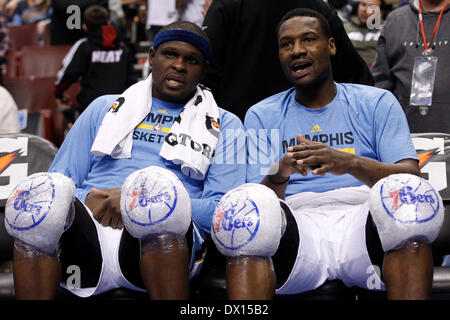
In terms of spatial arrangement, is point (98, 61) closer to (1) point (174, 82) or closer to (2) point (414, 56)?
(1) point (174, 82)

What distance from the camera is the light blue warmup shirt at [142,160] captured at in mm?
2230

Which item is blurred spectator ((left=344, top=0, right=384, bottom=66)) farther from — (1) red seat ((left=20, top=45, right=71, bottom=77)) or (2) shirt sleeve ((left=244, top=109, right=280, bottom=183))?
(1) red seat ((left=20, top=45, right=71, bottom=77))

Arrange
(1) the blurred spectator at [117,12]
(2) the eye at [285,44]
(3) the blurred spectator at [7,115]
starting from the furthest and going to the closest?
(1) the blurred spectator at [117,12] → (3) the blurred spectator at [7,115] → (2) the eye at [285,44]

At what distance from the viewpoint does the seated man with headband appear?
1.66m

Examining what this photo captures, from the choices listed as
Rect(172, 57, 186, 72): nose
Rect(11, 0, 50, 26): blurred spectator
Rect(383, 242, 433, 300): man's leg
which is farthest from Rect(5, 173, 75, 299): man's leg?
A: Rect(11, 0, 50, 26): blurred spectator

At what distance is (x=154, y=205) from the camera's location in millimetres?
1646

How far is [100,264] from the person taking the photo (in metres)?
1.91

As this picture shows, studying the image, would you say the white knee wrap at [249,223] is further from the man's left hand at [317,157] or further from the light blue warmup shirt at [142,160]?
the light blue warmup shirt at [142,160]

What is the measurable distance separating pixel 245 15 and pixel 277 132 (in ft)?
2.76

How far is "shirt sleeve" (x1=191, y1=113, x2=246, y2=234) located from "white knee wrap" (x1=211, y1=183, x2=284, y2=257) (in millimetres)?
380

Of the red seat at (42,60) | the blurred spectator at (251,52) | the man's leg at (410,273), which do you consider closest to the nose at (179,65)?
the blurred spectator at (251,52)

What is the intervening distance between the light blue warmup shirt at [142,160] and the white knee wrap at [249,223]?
43 centimetres

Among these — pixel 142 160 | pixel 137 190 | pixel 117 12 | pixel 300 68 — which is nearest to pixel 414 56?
pixel 300 68
